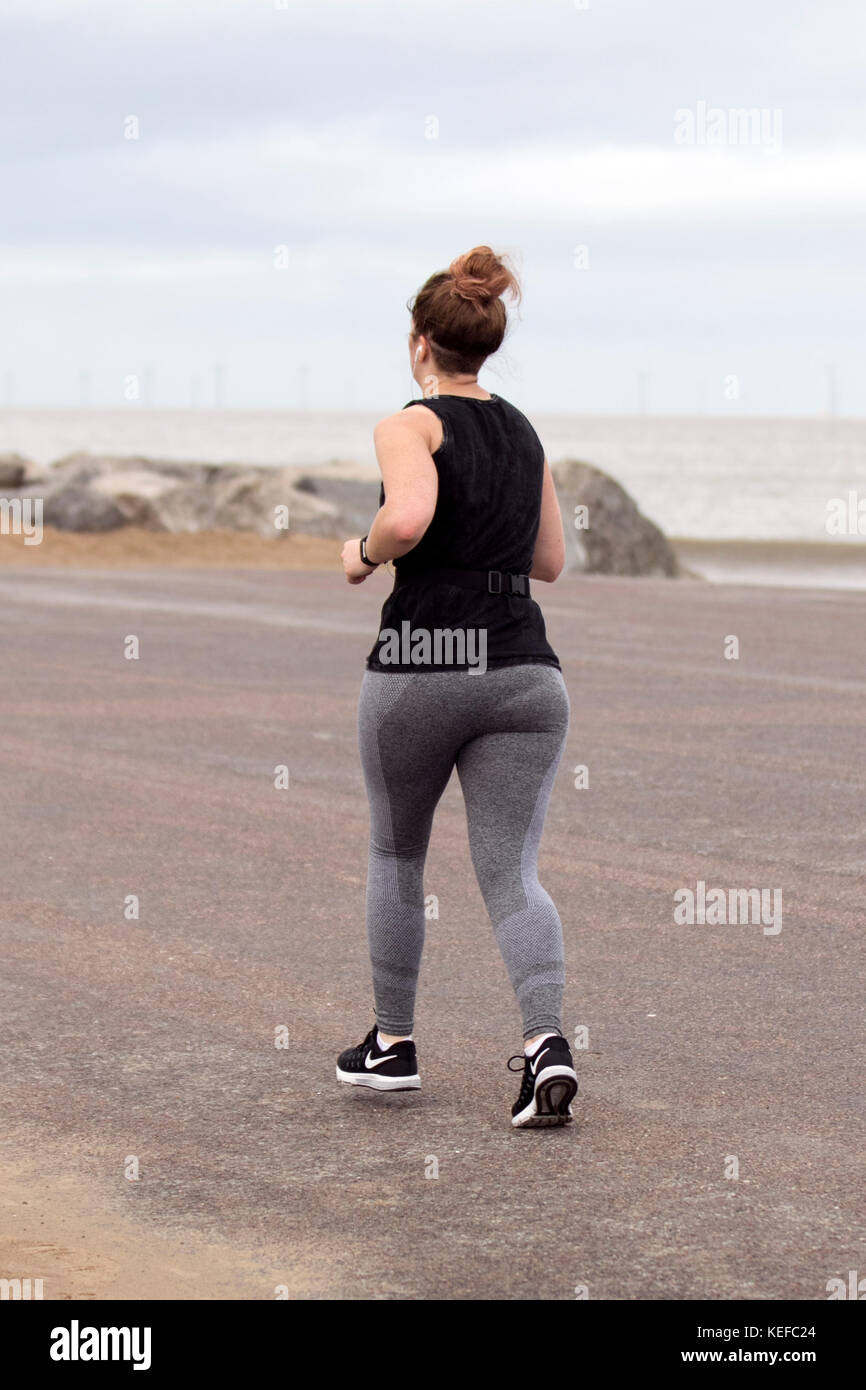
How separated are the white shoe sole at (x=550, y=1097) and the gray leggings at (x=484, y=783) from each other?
146mm

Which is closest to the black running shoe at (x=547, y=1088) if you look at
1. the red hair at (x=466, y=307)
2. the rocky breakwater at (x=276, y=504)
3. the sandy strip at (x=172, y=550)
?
the red hair at (x=466, y=307)

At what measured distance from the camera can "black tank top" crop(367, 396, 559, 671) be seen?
4676 millimetres

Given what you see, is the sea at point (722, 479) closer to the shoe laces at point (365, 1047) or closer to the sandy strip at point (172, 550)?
the sandy strip at point (172, 550)

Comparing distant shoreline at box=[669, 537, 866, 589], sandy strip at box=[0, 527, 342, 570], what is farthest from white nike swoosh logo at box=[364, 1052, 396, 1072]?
distant shoreline at box=[669, 537, 866, 589]

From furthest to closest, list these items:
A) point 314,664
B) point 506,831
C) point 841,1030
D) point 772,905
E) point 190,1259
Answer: point 314,664 → point 772,905 → point 841,1030 → point 506,831 → point 190,1259

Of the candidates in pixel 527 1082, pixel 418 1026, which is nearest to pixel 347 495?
pixel 418 1026

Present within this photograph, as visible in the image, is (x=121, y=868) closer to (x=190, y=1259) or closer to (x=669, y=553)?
(x=190, y=1259)

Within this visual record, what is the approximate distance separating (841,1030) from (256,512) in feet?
86.4

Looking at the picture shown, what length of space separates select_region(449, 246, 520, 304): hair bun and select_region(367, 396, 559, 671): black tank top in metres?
0.26

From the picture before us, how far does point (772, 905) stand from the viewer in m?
7.21

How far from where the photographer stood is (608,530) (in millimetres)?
29156

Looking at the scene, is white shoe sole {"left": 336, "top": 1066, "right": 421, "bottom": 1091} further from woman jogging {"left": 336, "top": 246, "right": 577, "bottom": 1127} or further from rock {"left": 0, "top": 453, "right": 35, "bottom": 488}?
rock {"left": 0, "top": 453, "right": 35, "bottom": 488}

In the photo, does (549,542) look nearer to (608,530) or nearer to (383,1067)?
(383,1067)
